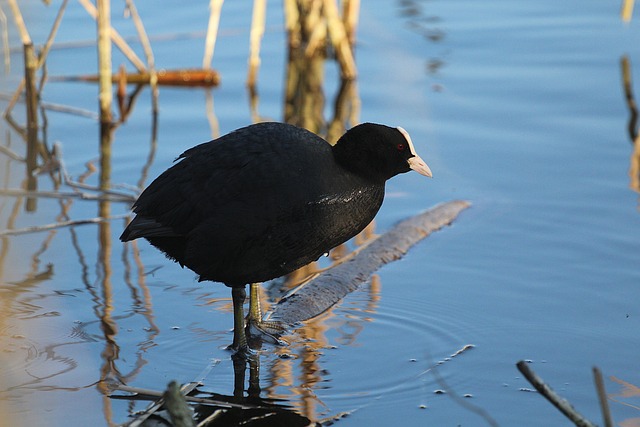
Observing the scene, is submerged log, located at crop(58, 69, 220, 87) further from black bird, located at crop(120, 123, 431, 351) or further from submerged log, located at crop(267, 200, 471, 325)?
black bird, located at crop(120, 123, 431, 351)

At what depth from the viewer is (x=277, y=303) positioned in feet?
15.1

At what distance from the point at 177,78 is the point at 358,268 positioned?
3.48 m

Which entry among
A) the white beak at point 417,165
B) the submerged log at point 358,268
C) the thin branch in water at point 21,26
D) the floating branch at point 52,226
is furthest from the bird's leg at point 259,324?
the thin branch in water at point 21,26

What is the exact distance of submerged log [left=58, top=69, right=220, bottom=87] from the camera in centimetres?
782

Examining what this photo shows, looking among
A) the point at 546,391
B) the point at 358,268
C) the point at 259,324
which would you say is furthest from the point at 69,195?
the point at 546,391

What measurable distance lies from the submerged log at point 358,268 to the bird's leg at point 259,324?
0.07 metres

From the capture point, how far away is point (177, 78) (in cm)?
791

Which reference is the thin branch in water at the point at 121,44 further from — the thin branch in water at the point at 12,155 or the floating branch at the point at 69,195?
the floating branch at the point at 69,195

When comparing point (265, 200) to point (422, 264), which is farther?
point (422, 264)

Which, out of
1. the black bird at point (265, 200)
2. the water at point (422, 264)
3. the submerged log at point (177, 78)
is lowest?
the water at point (422, 264)

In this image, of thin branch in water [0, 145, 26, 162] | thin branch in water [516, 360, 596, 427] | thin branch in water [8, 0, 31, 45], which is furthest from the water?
thin branch in water [8, 0, 31, 45]

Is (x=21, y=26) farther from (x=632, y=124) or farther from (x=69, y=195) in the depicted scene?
(x=632, y=124)

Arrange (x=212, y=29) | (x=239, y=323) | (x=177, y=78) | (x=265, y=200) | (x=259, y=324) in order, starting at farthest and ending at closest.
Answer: (x=177, y=78) → (x=212, y=29) → (x=259, y=324) → (x=239, y=323) → (x=265, y=200)

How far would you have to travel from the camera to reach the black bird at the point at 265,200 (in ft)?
12.7
